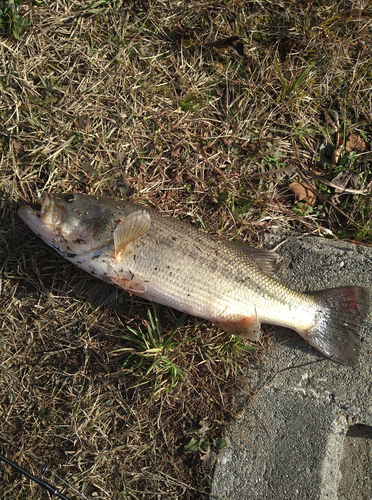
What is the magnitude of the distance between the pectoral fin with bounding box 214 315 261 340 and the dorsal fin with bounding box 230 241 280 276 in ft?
1.68

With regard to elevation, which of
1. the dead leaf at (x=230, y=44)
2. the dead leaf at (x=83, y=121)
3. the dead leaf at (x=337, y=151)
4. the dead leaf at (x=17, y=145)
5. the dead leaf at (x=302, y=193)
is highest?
the dead leaf at (x=230, y=44)

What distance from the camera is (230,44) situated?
391cm

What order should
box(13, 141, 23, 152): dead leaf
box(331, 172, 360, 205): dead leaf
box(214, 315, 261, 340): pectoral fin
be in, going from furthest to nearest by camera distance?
1. box(331, 172, 360, 205): dead leaf
2. box(13, 141, 23, 152): dead leaf
3. box(214, 315, 261, 340): pectoral fin

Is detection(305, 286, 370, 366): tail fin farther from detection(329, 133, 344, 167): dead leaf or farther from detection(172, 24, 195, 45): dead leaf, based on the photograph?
detection(172, 24, 195, 45): dead leaf

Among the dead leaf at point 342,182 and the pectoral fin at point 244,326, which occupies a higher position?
the dead leaf at point 342,182

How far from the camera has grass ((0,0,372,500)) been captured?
138 inches

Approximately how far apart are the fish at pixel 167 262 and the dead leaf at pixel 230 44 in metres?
1.95

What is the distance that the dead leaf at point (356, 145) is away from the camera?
3.96 meters

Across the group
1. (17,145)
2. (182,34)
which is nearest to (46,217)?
(17,145)

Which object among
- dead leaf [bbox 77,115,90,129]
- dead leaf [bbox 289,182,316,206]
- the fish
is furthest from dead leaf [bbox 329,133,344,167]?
dead leaf [bbox 77,115,90,129]

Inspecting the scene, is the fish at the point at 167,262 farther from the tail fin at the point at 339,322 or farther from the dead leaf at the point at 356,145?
the dead leaf at the point at 356,145

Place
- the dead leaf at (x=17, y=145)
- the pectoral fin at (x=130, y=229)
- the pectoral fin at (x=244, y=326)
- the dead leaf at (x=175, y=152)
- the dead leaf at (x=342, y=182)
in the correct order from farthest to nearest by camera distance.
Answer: the dead leaf at (x=342, y=182), the dead leaf at (x=175, y=152), the dead leaf at (x=17, y=145), the pectoral fin at (x=244, y=326), the pectoral fin at (x=130, y=229)

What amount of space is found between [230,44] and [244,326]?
2.88 meters

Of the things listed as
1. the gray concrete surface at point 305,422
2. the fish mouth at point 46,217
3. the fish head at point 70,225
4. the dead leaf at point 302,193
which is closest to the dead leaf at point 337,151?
the dead leaf at point 302,193
